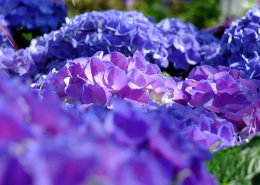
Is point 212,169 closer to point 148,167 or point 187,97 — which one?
point 148,167

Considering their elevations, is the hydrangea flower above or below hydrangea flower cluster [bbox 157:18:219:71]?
above

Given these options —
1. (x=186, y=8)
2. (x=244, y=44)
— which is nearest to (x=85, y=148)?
(x=244, y=44)

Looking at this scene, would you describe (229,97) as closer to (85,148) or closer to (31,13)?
(85,148)

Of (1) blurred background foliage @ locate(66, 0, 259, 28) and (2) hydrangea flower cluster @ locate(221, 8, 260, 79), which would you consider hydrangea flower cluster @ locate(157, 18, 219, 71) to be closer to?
(2) hydrangea flower cluster @ locate(221, 8, 260, 79)

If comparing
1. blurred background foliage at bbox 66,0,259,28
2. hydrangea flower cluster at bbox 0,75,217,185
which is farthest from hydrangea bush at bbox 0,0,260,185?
blurred background foliage at bbox 66,0,259,28

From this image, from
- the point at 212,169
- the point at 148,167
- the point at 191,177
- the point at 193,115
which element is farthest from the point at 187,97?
the point at 148,167

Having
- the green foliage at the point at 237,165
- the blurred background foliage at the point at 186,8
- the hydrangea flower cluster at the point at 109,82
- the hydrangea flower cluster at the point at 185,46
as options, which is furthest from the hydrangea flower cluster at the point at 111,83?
the blurred background foliage at the point at 186,8
